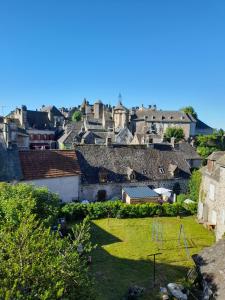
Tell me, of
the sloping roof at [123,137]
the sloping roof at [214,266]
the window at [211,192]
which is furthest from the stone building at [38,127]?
the sloping roof at [214,266]

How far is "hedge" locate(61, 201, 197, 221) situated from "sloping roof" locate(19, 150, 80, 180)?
429 centimetres

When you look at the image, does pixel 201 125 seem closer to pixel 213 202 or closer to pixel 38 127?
pixel 38 127

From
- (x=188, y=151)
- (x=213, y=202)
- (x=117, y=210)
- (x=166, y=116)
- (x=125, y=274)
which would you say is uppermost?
(x=166, y=116)

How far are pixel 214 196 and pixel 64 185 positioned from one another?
16.1 metres

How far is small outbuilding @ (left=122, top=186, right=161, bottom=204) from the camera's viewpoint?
31.1 m

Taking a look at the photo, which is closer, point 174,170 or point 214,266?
point 214,266

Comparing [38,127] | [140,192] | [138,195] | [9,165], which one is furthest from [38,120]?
[138,195]

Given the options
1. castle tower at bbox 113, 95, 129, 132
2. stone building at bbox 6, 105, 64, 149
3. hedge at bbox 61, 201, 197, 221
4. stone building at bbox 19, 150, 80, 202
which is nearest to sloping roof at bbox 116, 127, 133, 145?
A: stone building at bbox 6, 105, 64, 149

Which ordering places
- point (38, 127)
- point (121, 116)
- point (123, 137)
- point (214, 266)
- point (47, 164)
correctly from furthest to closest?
1. point (121, 116)
2. point (38, 127)
3. point (123, 137)
4. point (47, 164)
5. point (214, 266)

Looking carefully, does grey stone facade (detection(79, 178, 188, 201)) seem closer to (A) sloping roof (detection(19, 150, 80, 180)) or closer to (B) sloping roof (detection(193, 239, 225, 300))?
(A) sloping roof (detection(19, 150, 80, 180))

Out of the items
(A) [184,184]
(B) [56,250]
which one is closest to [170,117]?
(A) [184,184]

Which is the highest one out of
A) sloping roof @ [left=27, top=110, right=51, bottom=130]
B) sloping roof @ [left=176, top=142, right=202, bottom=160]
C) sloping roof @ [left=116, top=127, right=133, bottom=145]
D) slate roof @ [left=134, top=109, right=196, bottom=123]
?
slate roof @ [left=134, top=109, right=196, bottom=123]

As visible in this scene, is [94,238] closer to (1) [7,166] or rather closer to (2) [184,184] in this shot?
(1) [7,166]

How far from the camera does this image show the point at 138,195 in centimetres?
3148
